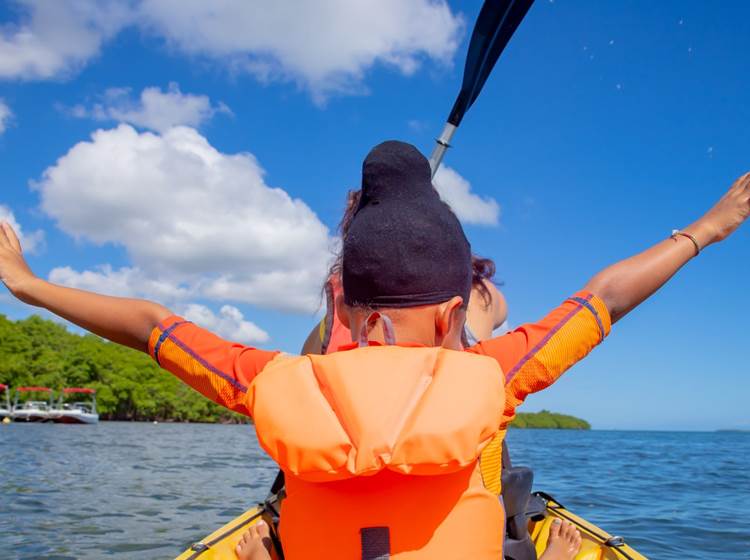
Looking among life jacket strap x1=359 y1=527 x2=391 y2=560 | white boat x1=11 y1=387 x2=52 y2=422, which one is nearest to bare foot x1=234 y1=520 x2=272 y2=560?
life jacket strap x1=359 y1=527 x2=391 y2=560

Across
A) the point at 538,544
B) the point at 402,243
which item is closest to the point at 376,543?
the point at 402,243

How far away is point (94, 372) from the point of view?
237ft

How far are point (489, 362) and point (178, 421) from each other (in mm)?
93665

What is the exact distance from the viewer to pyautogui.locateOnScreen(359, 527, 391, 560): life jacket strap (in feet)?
4.76

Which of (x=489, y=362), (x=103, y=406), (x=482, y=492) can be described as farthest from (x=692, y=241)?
(x=103, y=406)

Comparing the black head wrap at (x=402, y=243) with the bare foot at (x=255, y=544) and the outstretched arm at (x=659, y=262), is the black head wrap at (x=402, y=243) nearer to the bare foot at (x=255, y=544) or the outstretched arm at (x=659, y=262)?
the outstretched arm at (x=659, y=262)

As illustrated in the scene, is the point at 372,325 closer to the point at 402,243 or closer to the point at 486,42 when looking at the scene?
the point at 402,243

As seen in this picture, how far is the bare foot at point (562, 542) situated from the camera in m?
3.43

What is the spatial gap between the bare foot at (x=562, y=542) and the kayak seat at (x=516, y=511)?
622 mm

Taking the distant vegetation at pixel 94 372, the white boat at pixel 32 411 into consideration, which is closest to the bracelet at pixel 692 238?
the white boat at pixel 32 411

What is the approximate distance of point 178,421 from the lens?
89.2 meters

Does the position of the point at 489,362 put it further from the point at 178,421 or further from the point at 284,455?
the point at 178,421

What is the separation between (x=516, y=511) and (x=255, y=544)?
1.30 m

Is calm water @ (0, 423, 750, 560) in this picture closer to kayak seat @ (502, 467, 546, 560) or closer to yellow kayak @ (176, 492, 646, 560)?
yellow kayak @ (176, 492, 646, 560)
